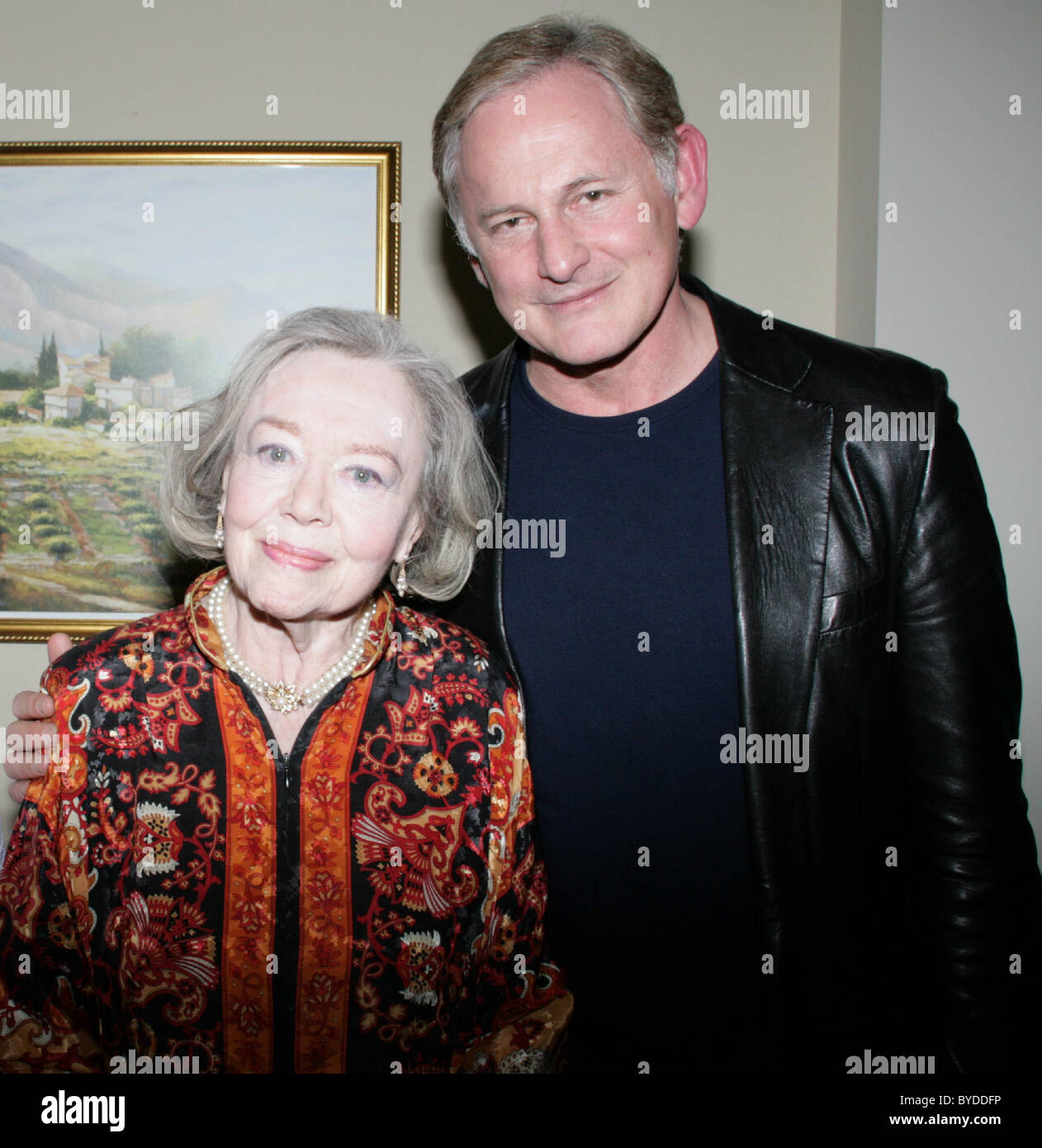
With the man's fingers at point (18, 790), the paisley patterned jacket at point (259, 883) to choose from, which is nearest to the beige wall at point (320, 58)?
the man's fingers at point (18, 790)

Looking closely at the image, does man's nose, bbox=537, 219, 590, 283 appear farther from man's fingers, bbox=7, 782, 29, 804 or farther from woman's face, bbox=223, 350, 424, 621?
man's fingers, bbox=7, 782, 29, 804

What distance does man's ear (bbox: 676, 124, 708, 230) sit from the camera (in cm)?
141

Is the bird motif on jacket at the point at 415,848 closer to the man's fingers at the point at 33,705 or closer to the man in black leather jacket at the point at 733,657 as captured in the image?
the man in black leather jacket at the point at 733,657

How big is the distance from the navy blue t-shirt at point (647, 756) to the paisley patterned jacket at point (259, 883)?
0.15 meters

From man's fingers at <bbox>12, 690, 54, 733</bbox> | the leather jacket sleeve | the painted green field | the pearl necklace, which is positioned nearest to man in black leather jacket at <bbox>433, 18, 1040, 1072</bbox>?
the leather jacket sleeve

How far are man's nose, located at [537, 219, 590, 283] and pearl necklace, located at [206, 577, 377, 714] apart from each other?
64 cm

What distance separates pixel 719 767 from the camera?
139 cm

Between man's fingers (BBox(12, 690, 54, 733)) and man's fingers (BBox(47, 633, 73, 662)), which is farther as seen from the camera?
man's fingers (BBox(47, 633, 73, 662))

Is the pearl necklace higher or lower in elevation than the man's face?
lower

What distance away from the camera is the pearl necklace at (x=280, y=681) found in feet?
4.09

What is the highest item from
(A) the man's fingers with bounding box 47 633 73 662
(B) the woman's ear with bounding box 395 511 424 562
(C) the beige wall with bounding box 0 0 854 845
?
(C) the beige wall with bounding box 0 0 854 845

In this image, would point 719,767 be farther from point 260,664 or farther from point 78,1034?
point 78,1034

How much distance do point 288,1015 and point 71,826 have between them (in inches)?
15.9

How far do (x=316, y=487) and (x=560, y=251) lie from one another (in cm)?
52
